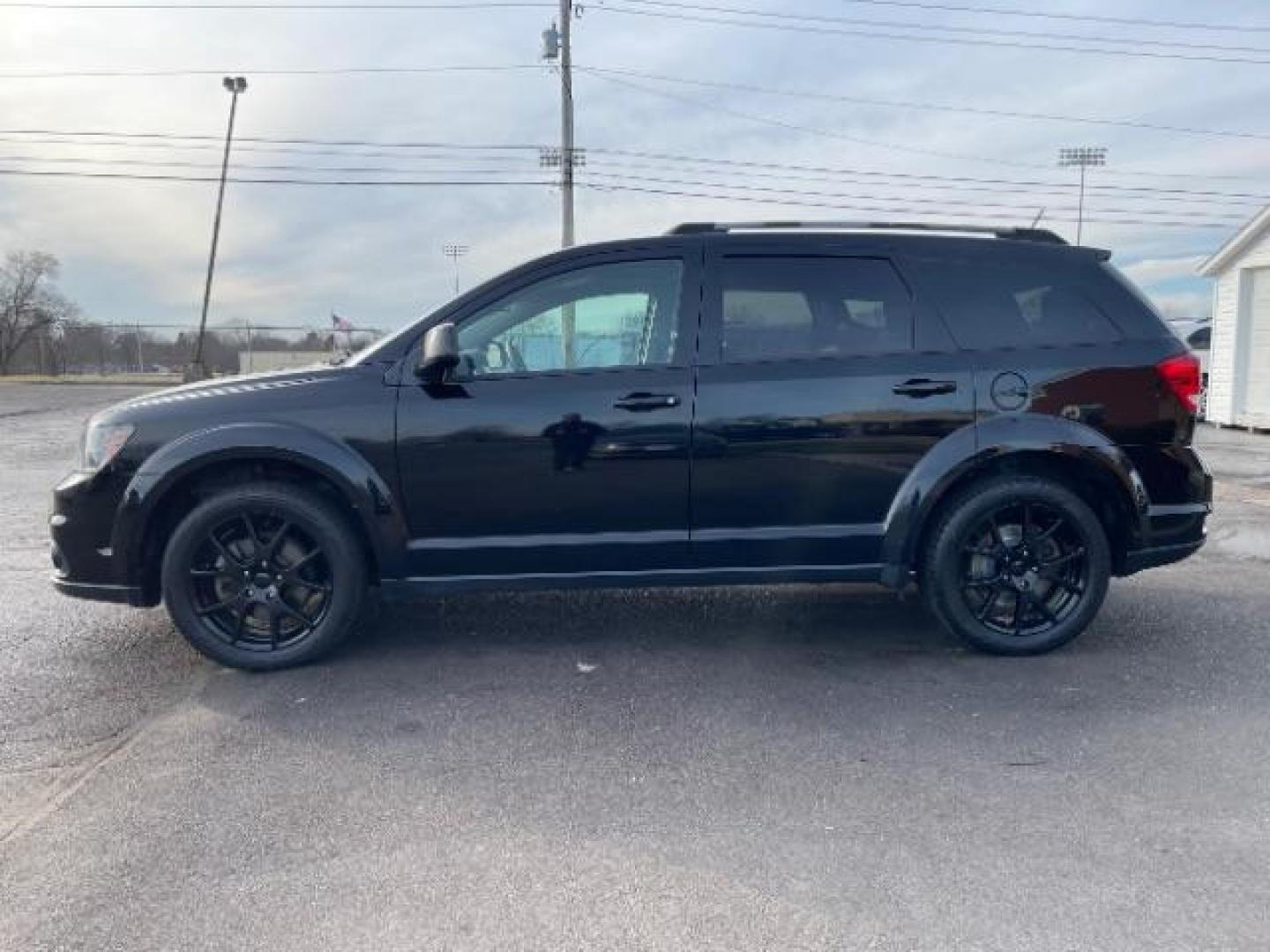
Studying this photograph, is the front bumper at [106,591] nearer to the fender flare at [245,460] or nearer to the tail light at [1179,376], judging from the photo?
the fender flare at [245,460]

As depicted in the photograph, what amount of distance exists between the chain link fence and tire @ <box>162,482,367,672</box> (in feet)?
102

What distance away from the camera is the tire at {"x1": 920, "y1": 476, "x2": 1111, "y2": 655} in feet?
14.6

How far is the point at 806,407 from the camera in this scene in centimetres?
432

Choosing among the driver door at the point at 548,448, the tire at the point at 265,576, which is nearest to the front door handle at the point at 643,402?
the driver door at the point at 548,448

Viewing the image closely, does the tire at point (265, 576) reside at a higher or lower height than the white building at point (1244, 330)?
lower

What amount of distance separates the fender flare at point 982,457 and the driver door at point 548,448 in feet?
3.29

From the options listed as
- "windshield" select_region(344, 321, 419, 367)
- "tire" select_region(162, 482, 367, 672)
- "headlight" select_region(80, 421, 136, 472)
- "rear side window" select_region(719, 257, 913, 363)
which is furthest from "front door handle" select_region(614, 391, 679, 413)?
"headlight" select_region(80, 421, 136, 472)

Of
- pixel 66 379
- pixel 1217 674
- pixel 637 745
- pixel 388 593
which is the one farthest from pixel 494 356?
pixel 66 379

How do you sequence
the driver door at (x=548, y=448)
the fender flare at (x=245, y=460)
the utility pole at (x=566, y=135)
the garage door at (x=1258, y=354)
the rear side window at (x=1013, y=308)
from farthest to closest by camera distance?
1. the utility pole at (x=566, y=135)
2. the garage door at (x=1258, y=354)
3. the rear side window at (x=1013, y=308)
4. the driver door at (x=548, y=448)
5. the fender flare at (x=245, y=460)

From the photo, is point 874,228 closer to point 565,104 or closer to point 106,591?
point 106,591

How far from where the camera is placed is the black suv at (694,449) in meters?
4.23

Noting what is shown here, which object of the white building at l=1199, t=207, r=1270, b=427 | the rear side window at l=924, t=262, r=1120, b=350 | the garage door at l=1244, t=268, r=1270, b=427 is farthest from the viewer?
the white building at l=1199, t=207, r=1270, b=427

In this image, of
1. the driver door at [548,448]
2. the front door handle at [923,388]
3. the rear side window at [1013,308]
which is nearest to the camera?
the driver door at [548,448]

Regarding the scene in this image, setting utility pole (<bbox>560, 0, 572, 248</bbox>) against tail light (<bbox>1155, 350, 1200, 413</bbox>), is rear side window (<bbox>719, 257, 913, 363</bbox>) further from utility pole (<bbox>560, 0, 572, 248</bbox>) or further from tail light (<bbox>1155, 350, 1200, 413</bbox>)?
utility pole (<bbox>560, 0, 572, 248</bbox>)
